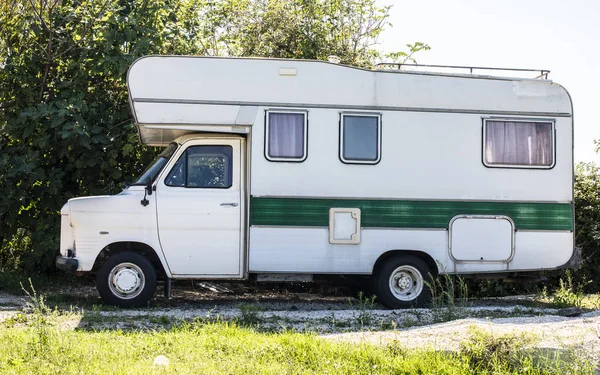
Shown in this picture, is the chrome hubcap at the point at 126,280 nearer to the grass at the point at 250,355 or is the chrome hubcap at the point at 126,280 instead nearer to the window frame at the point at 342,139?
the grass at the point at 250,355

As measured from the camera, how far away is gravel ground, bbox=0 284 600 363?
6816 mm

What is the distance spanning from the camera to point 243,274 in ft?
32.4

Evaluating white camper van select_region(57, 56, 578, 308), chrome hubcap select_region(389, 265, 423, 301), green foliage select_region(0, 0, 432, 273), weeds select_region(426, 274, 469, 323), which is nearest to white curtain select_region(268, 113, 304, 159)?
white camper van select_region(57, 56, 578, 308)

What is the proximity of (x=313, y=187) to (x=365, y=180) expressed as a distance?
26.5 inches

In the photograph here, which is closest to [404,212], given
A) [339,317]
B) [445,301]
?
[445,301]

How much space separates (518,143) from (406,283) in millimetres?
2357

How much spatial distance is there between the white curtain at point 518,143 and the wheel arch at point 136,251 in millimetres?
4442

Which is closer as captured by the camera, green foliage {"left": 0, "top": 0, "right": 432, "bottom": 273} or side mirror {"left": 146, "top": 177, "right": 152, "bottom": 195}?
side mirror {"left": 146, "top": 177, "right": 152, "bottom": 195}

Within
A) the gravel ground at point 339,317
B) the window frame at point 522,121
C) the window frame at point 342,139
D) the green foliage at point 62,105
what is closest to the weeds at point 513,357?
the gravel ground at point 339,317

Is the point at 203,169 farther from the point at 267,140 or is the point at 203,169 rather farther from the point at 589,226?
the point at 589,226

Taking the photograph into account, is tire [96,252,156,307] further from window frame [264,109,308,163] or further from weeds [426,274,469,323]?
weeds [426,274,469,323]

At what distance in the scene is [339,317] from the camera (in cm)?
911

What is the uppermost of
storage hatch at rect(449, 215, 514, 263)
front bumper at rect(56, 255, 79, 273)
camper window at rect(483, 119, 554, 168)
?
camper window at rect(483, 119, 554, 168)

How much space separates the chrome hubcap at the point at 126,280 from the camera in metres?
9.75
